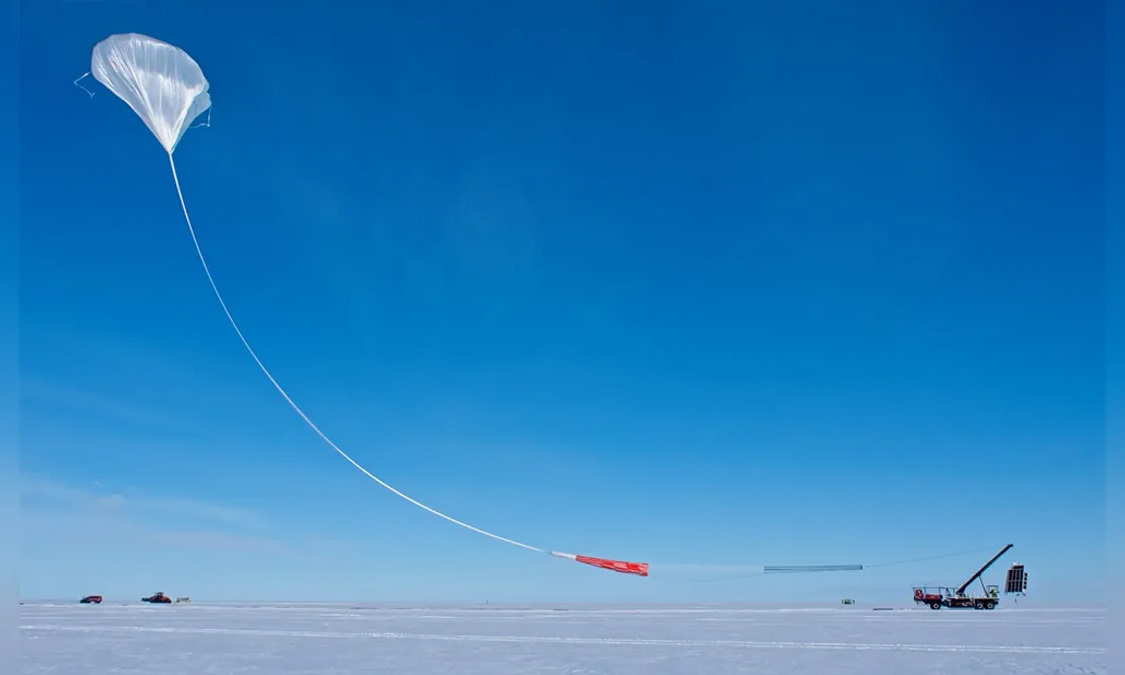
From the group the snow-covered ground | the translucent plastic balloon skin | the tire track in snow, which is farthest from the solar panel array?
the translucent plastic balloon skin

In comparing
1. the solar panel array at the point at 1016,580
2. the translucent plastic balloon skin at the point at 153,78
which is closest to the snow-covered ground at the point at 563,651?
the translucent plastic balloon skin at the point at 153,78

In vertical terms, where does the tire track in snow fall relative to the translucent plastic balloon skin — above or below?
below

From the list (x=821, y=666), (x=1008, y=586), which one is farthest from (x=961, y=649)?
(x=1008, y=586)

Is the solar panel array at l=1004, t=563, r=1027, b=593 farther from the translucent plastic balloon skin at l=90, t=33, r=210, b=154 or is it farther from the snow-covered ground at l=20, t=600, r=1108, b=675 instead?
the translucent plastic balloon skin at l=90, t=33, r=210, b=154

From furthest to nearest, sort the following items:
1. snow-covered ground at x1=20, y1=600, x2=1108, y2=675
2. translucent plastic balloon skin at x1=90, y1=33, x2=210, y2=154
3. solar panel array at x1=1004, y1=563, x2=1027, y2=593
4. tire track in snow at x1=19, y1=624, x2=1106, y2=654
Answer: solar panel array at x1=1004, y1=563, x2=1027, y2=593, tire track in snow at x1=19, y1=624, x2=1106, y2=654, snow-covered ground at x1=20, y1=600, x2=1108, y2=675, translucent plastic balloon skin at x1=90, y1=33, x2=210, y2=154

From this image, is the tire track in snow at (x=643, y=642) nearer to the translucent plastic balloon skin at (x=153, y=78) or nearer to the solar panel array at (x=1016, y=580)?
the translucent plastic balloon skin at (x=153, y=78)

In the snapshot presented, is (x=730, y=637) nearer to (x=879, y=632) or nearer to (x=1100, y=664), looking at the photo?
(x=879, y=632)

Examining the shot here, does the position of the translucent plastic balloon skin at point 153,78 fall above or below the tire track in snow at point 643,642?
above

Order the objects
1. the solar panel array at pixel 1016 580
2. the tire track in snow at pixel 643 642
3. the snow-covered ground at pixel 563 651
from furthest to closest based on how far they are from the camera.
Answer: the solar panel array at pixel 1016 580
the tire track in snow at pixel 643 642
the snow-covered ground at pixel 563 651

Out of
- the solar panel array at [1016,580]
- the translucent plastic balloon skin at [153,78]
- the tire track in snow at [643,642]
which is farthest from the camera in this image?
the solar panel array at [1016,580]
